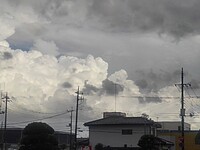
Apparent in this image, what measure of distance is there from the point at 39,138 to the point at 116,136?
35349 mm

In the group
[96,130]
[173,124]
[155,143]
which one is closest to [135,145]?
[96,130]

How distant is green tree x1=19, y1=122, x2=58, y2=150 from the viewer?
47.7 metres

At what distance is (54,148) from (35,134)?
2.47 m

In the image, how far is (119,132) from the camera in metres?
82.2

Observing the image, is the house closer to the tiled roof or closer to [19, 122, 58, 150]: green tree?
the tiled roof

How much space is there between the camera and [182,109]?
179ft

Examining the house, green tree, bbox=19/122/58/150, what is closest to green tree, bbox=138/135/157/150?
the house

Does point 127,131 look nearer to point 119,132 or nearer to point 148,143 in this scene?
point 119,132

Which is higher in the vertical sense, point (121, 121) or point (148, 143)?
point (121, 121)

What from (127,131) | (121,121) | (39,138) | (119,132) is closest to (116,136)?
(119,132)

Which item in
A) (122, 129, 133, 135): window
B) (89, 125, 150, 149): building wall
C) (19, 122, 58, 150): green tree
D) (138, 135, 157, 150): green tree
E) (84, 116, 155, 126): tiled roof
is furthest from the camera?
(84, 116, 155, 126): tiled roof

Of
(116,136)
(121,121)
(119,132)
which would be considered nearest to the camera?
(116,136)

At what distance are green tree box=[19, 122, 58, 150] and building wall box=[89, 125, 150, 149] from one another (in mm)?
33851

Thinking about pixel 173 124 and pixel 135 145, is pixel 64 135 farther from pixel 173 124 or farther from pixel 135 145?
pixel 135 145
